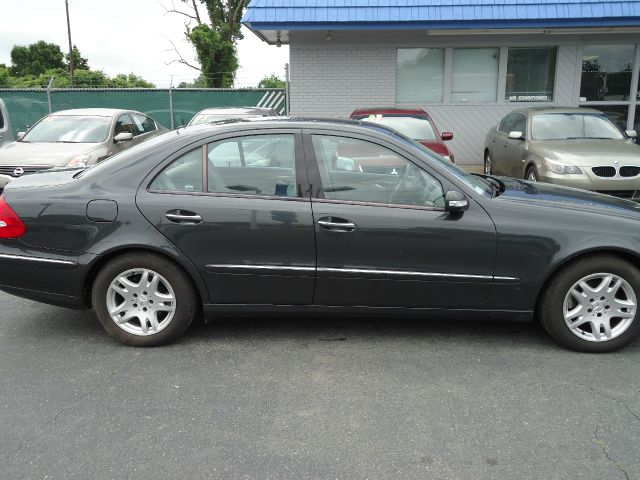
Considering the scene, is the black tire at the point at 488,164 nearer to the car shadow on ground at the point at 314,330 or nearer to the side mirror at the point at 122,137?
the side mirror at the point at 122,137

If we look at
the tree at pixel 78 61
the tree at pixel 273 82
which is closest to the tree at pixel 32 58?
the tree at pixel 78 61

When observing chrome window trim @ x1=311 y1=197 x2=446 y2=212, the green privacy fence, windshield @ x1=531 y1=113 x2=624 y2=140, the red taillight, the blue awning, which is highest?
the blue awning

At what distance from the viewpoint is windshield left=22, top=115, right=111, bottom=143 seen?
964 centimetres

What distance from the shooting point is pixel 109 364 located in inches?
151

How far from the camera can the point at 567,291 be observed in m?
3.84

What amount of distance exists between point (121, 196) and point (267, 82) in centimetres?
2769

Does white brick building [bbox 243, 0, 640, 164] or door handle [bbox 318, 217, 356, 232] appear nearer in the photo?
door handle [bbox 318, 217, 356, 232]

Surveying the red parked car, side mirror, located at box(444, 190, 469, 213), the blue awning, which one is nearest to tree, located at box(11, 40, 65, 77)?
the blue awning

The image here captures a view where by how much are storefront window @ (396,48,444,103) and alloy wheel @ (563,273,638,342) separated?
10.1 metres

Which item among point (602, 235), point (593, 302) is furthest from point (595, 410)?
point (602, 235)

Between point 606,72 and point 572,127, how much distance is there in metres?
4.97

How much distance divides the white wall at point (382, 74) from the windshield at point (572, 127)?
12.4 feet

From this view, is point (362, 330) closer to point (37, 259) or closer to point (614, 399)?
point (614, 399)

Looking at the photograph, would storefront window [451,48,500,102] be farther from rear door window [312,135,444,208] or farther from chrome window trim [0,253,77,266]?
chrome window trim [0,253,77,266]
